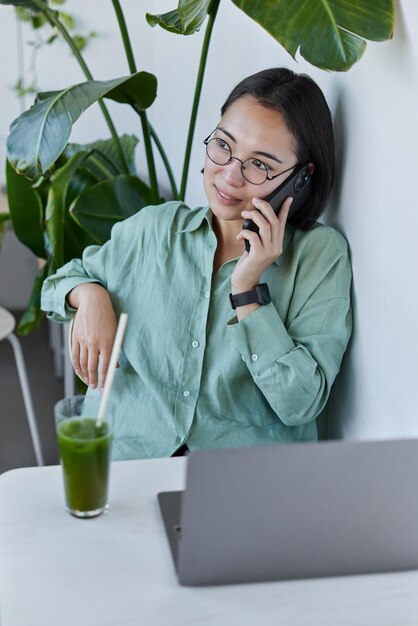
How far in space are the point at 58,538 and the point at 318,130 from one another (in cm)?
77

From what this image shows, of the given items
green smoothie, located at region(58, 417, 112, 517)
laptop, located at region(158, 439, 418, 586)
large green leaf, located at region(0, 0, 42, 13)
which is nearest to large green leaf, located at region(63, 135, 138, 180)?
large green leaf, located at region(0, 0, 42, 13)

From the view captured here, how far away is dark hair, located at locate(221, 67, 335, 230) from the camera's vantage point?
1.36m

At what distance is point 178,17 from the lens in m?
1.55

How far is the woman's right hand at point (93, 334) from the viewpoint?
1.39 m

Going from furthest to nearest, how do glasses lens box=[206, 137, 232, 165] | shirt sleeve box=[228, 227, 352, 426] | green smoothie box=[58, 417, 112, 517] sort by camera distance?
glasses lens box=[206, 137, 232, 165] < shirt sleeve box=[228, 227, 352, 426] < green smoothie box=[58, 417, 112, 517]

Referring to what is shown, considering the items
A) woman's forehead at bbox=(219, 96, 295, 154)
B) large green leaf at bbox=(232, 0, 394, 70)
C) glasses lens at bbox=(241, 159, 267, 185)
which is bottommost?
glasses lens at bbox=(241, 159, 267, 185)

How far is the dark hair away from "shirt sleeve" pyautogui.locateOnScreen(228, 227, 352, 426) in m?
0.11

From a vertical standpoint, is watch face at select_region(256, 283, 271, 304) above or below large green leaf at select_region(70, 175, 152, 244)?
above

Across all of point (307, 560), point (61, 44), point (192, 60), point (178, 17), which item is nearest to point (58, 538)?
point (307, 560)

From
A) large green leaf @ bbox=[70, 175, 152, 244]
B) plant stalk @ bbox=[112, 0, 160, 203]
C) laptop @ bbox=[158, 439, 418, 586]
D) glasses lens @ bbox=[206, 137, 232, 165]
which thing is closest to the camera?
laptop @ bbox=[158, 439, 418, 586]

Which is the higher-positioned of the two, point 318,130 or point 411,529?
point 318,130

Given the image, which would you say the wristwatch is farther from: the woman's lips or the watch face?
the woman's lips

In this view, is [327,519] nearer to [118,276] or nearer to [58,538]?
[58,538]

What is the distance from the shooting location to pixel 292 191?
1.37 m
